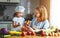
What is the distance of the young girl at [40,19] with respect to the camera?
67.9 inches

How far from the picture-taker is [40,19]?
5.83 feet

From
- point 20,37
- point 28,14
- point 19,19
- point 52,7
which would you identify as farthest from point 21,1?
point 20,37

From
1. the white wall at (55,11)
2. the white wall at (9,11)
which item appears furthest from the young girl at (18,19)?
the white wall at (9,11)

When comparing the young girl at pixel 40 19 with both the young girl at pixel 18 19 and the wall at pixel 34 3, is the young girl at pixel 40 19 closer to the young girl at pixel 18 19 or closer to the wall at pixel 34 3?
the young girl at pixel 18 19

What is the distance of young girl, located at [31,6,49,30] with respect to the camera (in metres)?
1.73

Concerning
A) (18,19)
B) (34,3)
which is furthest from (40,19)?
(34,3)

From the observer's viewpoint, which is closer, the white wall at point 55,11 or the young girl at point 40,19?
the young girl at point 40,19

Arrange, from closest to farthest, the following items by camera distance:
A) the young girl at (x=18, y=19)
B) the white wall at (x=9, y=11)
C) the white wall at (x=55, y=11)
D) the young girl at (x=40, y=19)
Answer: the young girl at (x=40, y=19)
the young girl at (x=18, y=19)
the white wall at (x=55, y=11)
the white wall at (x=9, y=11)

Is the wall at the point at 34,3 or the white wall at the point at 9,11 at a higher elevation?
the wall at the point at 34,3

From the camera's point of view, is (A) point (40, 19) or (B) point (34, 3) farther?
(B) point (34, 3)

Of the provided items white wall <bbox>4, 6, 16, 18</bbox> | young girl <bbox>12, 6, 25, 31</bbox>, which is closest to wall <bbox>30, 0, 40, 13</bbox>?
white wall <bbox>4, 6, 16, 18</bbox>

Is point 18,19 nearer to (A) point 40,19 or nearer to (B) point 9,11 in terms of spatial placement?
(A) point 40,19

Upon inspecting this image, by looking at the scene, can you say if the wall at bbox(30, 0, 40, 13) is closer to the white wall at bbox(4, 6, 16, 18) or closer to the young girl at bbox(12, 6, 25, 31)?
the white wall at bbox(4, 6, 16, 18)

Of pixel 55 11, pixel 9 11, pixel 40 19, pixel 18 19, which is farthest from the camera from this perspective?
pixel 9 11
